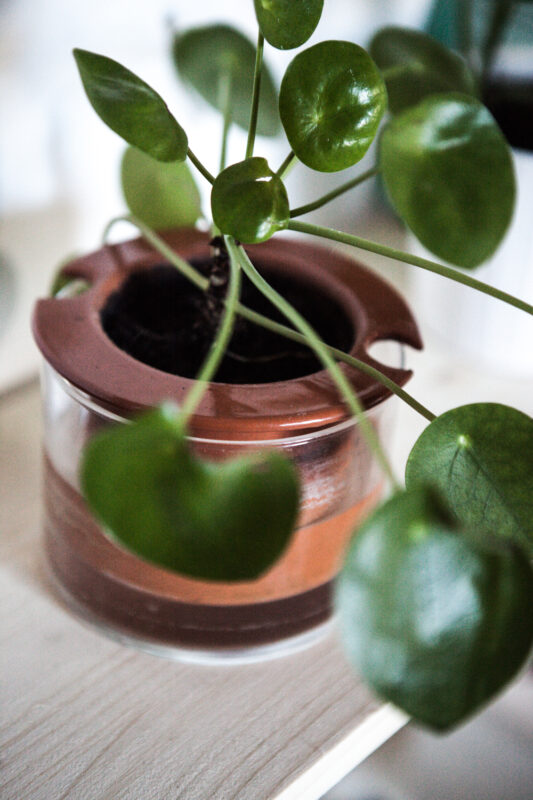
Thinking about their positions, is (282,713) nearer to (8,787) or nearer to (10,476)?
(8,787)

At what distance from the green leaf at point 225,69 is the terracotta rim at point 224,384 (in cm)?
10

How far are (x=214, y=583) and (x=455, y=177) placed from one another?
0.26 meters

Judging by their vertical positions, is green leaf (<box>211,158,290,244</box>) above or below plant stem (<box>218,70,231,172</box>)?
above

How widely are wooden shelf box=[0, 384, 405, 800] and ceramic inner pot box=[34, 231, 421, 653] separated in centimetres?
2

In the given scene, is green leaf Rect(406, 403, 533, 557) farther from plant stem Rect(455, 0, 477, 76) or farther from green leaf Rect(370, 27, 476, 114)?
plant stem Rect(455, 0, 477, 76)

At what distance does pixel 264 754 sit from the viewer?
1.49 feet

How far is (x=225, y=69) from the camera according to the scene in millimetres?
597

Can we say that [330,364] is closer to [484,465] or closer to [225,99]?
[484,465]

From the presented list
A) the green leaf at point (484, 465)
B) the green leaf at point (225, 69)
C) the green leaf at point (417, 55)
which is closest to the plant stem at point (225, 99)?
the green leaf at point (225, 69)

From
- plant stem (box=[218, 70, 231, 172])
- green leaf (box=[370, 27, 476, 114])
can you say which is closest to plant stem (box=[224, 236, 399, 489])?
plant stem (box=[218, 70, 231, 172])

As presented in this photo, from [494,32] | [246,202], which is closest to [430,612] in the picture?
[246,202]

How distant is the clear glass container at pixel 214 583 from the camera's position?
1.47 ft

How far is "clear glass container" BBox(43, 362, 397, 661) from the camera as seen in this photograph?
0.45 metres

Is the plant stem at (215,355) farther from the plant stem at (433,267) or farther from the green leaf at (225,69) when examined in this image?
the green leaf at (225,69)
